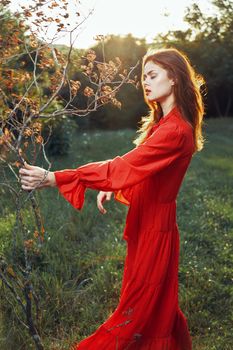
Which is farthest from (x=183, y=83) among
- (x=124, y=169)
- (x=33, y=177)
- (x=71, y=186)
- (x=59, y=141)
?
(x=59, y=141)

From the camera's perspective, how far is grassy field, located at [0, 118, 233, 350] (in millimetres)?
3980

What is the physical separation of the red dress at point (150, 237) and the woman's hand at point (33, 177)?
0.20 m

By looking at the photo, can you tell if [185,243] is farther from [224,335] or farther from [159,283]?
[159,283]

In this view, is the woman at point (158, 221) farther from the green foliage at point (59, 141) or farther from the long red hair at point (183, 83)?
the green foliage at point (59, 141)

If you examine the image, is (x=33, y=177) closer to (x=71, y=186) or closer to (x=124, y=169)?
(x=71, y=186)

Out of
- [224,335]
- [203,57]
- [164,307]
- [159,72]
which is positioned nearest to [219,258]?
[224,335]

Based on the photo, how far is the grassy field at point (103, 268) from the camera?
398 centimetres

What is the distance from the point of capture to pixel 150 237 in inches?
118

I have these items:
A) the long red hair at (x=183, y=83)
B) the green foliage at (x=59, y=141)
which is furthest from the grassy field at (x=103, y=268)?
the green foliage at (x=59, y=141)

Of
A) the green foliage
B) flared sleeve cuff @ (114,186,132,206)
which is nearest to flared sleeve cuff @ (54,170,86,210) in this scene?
flared sleeve cuff @ (114,186,132,206)

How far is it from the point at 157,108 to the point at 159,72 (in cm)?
30

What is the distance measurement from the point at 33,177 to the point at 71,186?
0.19m

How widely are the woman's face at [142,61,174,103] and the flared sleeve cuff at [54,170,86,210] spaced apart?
0.64 metres

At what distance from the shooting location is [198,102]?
3.09 meters
